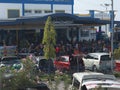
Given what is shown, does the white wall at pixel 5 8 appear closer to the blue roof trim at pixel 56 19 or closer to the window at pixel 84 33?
the window at pixel 84 33

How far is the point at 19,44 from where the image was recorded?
176 ft

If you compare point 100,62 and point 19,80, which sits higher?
point 19,80

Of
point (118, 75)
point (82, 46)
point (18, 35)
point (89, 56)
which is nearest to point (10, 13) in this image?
point (18, 35)

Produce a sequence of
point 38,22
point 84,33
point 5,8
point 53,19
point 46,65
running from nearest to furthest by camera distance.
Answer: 1. point 46,65
2. point 53,19
3. point 38,22
4. point 84,33
5. point 5,8

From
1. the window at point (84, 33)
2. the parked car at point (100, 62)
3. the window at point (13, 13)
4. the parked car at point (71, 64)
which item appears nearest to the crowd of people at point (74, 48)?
the parked car at point (100, 62)

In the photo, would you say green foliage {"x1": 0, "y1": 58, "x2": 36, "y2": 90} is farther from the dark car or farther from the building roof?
the building roof

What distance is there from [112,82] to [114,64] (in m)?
20.1

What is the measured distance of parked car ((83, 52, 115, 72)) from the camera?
3672 centimetres

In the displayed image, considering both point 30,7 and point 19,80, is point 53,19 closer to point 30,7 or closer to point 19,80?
point 30,7

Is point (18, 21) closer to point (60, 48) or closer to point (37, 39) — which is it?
point (60, 48)

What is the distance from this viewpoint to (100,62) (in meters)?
37.0

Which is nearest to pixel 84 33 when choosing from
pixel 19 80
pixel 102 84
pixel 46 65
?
pixel 46 65

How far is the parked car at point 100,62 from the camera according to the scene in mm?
36719

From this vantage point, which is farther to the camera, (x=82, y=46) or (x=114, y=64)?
(x=82, y=46)
